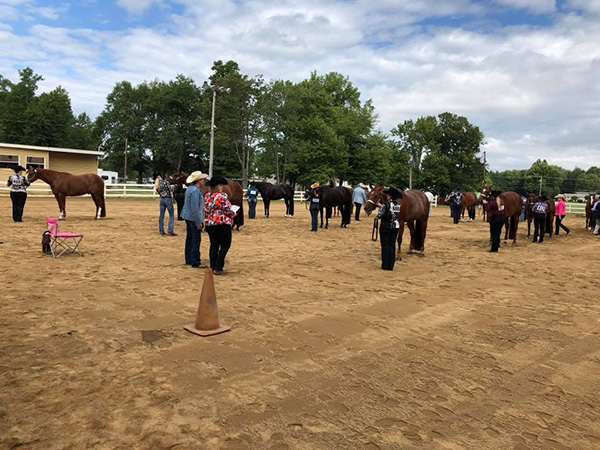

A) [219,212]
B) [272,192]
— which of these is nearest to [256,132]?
[272,192]

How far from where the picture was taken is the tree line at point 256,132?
40562 millimetres

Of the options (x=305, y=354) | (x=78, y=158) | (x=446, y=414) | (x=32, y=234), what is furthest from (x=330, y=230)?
(x=78, y=158)

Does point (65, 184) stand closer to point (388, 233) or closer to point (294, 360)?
point (388, 233)

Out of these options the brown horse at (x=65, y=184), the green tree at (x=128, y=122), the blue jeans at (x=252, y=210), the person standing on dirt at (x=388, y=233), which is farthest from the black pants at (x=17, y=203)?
the green tree at (x=128, y=122)

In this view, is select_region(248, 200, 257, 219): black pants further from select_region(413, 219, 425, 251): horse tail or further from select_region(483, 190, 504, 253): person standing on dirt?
select_region(483, 190, 504, 253): person standing on dirt

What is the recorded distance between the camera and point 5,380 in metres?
3.46

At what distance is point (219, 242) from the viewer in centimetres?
783

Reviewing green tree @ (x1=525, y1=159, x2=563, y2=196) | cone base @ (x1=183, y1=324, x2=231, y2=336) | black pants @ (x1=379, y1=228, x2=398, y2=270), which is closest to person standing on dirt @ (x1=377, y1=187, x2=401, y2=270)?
black pants @ (x1=379, y1=228, x2=398, y2=270)

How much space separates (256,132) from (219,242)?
112ft

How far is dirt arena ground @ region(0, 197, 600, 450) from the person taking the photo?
2.94 meters

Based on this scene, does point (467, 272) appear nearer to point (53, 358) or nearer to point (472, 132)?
point (53, 358)

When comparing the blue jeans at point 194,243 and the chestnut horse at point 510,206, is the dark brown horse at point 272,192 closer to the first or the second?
the chestnut horse at point 510,206

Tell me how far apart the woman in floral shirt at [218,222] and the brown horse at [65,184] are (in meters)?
10.1

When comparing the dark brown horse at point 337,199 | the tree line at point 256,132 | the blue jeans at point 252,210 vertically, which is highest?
the tree line at point 256,132
